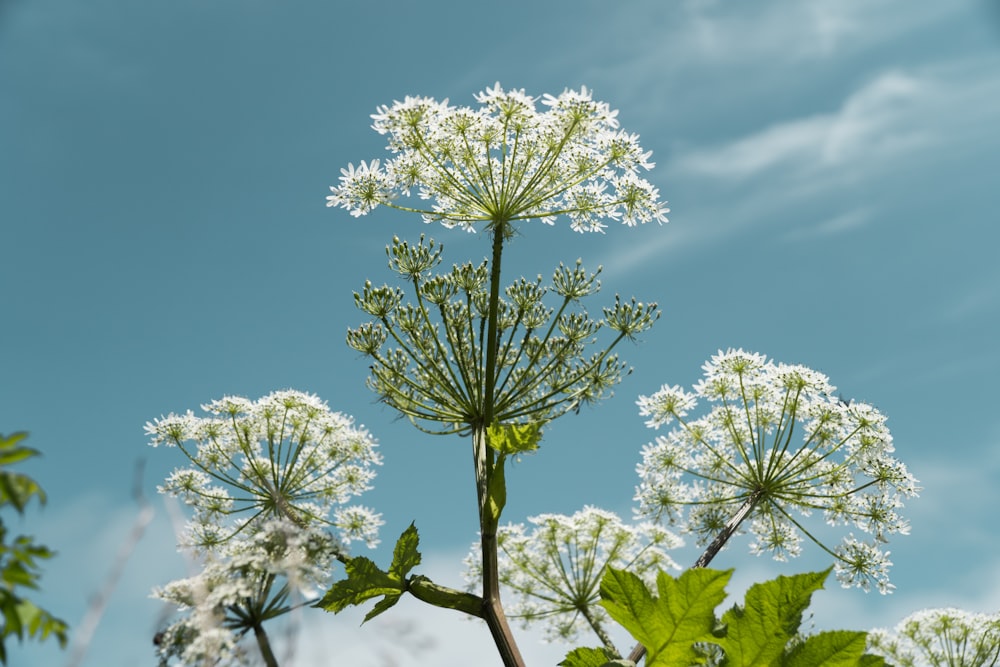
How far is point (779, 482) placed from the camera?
846cm

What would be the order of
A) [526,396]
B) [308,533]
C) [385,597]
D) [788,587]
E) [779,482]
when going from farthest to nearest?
[779,482] < [526,396] < [385,597] < [788,587] < [308,533]

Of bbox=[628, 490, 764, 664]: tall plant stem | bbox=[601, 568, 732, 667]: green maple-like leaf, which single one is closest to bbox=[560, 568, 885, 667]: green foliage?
bbox=[601, 568, 732, 667]: green maple-like leaf

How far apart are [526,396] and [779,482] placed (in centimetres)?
294

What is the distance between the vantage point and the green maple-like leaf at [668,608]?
4.16 metres

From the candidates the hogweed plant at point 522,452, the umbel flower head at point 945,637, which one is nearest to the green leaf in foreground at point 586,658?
the hogweed plant at point 522,452

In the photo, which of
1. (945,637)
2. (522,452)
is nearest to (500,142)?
(522,452)

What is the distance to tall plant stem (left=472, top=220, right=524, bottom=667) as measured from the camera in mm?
4848

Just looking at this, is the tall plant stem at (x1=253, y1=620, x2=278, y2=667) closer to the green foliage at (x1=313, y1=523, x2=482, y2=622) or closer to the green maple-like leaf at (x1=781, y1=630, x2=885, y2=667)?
the green foliage at (x1=313, y1=523, x2=482, y2=622)

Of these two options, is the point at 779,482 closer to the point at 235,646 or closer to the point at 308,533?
the point at 308,533

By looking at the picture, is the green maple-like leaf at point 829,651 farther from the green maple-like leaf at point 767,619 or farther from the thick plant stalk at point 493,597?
the thick plant stalk at point 493,597

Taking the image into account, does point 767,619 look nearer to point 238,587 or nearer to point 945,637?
point 238,587

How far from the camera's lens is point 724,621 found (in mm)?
4289

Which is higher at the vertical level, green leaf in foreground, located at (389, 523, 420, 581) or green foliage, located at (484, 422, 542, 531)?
green foliage, located at (484, 422, 542, 531)

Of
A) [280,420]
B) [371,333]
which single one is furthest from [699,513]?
[280,420]
